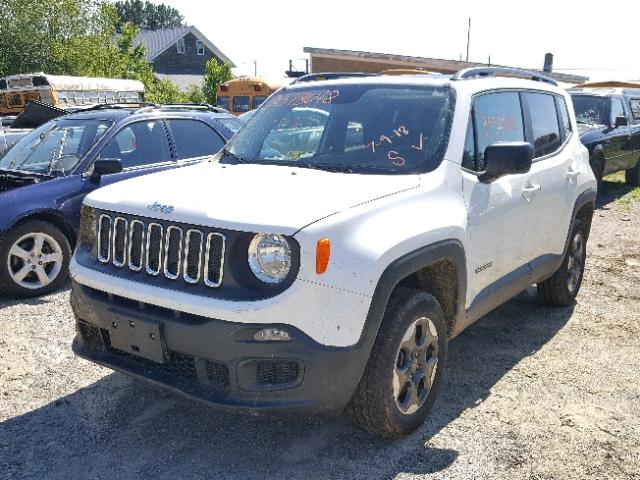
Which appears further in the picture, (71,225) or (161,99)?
(161,99)

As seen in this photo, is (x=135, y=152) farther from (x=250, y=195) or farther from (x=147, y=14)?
(x=147, y=14)

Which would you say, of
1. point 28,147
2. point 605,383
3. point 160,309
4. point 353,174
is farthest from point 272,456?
point 28,147

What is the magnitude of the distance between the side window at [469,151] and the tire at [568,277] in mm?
1840

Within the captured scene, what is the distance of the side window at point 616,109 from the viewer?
11.4 m

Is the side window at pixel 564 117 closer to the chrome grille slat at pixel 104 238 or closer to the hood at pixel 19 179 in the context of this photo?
the chrome grille slat at pixel 104 238

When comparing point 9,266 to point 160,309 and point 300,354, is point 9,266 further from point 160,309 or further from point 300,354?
point 300,354

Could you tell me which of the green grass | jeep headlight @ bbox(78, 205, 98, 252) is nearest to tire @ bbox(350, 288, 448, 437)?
jeep headlight @ bbox(78, 205, 98, 252)

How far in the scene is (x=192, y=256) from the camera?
118 inches

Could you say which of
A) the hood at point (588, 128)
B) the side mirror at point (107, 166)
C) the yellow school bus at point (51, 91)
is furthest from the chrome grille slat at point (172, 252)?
the yellow school bus at point (51, 91)

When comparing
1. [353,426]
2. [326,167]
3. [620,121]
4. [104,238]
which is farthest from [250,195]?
[620,121]

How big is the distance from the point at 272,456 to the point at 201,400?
2.01 ft

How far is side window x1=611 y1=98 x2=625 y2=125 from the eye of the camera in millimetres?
11405

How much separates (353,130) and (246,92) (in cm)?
1703

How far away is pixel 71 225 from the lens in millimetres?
6043
